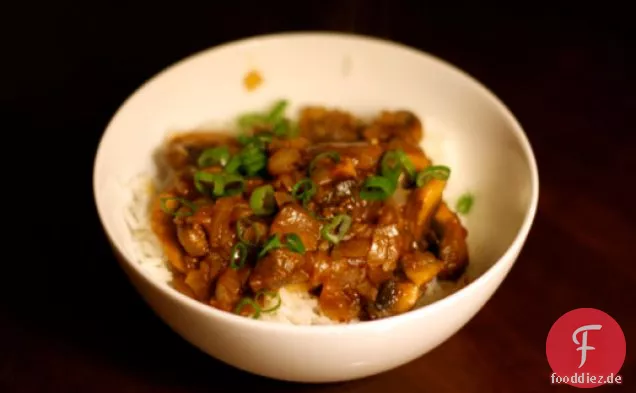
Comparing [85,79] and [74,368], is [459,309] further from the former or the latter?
[85,79]

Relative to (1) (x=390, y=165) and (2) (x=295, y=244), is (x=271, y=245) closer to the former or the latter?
(2) (x=295, y=244)

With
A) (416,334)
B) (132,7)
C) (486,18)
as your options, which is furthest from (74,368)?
(486,18)

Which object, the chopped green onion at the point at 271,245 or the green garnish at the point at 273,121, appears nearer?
the chopped green onion at the point at 271,245

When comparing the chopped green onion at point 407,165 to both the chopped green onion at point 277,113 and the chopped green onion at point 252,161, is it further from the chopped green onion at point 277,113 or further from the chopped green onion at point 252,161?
the chopped green onion at point 277,113

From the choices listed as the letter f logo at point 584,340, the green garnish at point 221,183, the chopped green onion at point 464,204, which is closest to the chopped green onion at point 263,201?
the green garnish at point 221,183

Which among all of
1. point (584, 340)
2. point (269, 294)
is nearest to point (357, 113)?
point (269, 294)

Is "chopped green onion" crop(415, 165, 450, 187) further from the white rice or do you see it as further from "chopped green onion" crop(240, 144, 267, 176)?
"chopped green onion" crop(240, 144, 267, 176)
